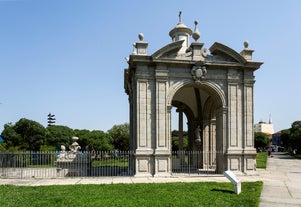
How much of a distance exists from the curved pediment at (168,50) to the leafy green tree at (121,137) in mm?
35313

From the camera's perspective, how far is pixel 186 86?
57.9 ft

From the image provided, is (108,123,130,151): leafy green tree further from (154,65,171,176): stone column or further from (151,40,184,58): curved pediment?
(151,40,184,58): curved pediment

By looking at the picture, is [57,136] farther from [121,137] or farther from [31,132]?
[121,137]

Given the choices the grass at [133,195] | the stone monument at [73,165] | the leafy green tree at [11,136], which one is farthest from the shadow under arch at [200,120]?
the leafy green tree at [11,136]

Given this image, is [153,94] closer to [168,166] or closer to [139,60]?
[139,60]

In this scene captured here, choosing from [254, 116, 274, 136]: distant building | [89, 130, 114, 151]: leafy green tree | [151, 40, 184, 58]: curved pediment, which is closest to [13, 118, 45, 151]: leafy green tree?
[89, 130, 114, 151]: leafy green tree

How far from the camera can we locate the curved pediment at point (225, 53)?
56.4 feet

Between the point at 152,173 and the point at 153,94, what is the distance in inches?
164

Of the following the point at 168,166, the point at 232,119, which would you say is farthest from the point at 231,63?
the point at 168,166

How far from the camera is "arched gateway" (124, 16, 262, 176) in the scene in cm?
1634

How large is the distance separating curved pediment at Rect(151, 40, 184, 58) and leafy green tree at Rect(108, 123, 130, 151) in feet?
116

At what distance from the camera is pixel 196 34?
17.5m

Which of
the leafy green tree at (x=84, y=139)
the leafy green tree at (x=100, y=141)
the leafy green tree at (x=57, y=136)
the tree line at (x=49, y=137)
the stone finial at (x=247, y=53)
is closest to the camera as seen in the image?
the stone finial at (x=247, y=53)

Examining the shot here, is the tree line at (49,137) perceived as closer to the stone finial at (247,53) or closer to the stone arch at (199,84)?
the stone arch at (199,84)
